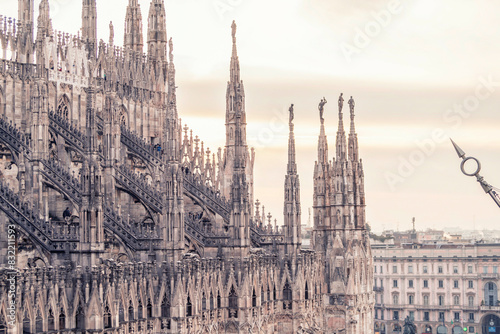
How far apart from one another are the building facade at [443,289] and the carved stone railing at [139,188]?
71.0m

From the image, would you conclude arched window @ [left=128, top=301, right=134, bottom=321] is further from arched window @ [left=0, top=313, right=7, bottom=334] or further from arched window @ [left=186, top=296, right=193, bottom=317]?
arched window @ [left=0, top=313, right=7, bottom=334]

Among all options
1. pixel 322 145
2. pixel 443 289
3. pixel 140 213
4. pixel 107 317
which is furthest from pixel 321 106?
pixel 443 289

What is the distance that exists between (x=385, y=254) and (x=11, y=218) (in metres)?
85.9

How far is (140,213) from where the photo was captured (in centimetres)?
5644

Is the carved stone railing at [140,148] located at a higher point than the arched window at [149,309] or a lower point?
higher

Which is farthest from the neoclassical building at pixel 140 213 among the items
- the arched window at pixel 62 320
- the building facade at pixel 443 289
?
the building facade at pixel 443 289

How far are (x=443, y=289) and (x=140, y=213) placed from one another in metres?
70.7

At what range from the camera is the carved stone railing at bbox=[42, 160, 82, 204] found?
4844 centimetres

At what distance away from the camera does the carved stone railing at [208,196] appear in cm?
6069

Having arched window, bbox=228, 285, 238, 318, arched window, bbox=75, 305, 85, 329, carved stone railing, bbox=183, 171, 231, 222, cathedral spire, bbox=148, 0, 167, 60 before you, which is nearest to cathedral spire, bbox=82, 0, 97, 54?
cathedral spire, bbox=148, 0, 167, 60

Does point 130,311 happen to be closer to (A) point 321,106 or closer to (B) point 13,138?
(B) point 13,138

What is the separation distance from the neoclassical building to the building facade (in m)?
54.8

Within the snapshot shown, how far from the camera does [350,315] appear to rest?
62.2 m

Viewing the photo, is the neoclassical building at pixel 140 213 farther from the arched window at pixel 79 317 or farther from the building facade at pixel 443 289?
the building facade at pixel 443 289
